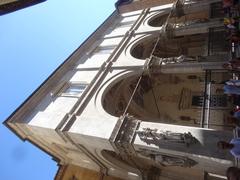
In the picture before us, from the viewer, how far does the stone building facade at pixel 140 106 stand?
8734 millimetres

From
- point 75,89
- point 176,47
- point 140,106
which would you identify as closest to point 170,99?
point 140,106

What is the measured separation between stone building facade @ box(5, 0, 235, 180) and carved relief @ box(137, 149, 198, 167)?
4 centimetres

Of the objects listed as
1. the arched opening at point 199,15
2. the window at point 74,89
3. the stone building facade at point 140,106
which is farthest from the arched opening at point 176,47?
the window at point 74,89

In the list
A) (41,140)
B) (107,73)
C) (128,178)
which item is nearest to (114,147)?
(128,178)

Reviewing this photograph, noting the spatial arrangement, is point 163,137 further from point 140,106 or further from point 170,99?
point 170,99

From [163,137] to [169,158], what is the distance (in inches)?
35.4

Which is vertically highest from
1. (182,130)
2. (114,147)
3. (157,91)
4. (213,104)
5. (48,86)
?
(157,91)

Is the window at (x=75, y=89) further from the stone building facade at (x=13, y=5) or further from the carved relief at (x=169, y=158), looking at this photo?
the carved relief at (x=169, y=158)

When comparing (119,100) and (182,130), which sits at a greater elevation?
(119,100)

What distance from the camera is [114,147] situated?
973 centimetres

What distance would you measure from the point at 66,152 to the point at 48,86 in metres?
4.54

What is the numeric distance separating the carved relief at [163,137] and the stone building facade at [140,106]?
0.11ft

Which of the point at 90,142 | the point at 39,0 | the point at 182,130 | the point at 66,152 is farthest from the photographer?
the point at 66,152

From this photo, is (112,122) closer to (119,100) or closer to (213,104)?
(119,100)
